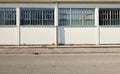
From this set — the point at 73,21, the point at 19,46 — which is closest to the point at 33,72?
the point at 19,46

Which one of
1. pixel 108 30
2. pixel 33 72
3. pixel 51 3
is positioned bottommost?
pixel 33 72

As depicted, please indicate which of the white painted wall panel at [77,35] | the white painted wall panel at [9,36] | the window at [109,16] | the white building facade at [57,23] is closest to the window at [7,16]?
the white building facade at [57,23]

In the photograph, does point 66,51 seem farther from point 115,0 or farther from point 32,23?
point 115,0

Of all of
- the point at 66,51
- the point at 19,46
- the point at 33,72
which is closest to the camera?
the point at 33,72

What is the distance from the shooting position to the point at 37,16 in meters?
21.5

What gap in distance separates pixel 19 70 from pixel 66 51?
7587 millimetres

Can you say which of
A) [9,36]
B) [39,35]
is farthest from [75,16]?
[9,36]

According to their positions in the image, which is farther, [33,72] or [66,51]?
[66,51]

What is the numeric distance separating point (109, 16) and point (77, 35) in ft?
10.4

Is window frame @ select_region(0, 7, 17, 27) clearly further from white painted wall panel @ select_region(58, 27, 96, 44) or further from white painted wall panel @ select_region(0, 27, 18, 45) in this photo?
white painted wall panel @ select_region(58, 27, 96, 44)

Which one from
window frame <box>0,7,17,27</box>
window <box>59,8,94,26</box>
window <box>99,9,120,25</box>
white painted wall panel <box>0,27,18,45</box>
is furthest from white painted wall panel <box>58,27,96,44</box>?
window frame <box>0,7,17,27</box>

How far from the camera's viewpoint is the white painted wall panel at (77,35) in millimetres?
21117

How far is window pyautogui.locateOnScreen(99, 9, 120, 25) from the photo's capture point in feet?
71.4

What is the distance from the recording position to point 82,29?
21.3 m
